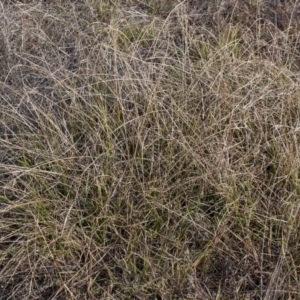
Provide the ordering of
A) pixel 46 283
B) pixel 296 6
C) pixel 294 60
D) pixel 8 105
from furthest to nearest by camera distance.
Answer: pixel 296 6 < pixel 294 60 < pixel 8 105 < pixel 46 283

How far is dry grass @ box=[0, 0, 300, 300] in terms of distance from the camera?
75.2 inches

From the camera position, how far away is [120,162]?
2076 millimetres

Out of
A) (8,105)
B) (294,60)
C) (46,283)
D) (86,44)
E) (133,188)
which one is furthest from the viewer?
(86,44)

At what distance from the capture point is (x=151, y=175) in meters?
2.10

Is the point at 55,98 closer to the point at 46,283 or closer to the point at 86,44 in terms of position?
the point at 86,44

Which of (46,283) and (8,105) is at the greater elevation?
(8,105)

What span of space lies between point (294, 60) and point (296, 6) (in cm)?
55

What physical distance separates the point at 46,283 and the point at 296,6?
1853 mm

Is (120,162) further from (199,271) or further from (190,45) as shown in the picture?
(190,45)

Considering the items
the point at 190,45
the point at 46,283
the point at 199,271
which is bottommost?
the point at 46,283

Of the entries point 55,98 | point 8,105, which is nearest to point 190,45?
point 55,98

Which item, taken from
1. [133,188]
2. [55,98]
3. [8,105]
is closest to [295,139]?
[133,188]

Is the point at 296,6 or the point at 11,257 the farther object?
the point at 296,6

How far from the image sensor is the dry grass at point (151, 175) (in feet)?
6.27
